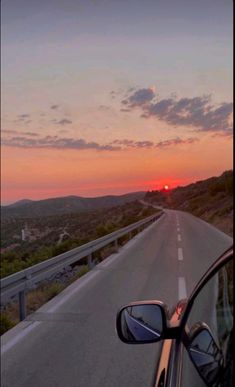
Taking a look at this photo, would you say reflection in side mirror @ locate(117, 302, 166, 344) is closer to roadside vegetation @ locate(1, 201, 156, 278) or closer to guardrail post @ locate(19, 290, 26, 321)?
guardrail post @ locate(19, 290, 26, 321)

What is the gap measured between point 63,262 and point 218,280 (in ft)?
27.0

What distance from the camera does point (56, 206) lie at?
81.4 metres

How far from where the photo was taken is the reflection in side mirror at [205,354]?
206cm

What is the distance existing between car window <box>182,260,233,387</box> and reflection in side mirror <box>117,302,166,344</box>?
168 millimetres

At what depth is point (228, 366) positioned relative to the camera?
6.20 ft

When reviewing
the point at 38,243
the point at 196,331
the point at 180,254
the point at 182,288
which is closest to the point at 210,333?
the point at 196,331

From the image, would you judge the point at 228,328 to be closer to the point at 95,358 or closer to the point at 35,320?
the point at 95,358

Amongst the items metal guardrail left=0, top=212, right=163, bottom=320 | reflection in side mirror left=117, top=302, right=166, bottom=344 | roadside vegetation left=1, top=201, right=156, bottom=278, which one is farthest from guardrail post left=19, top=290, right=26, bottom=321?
roadside vegetation left=1, top=201, right=156, bottom=278

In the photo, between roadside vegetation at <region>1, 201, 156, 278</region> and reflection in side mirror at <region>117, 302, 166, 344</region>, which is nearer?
reflection in side mirror at <region>117, 302, 166, 344</region>

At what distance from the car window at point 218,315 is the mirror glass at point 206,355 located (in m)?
0.03

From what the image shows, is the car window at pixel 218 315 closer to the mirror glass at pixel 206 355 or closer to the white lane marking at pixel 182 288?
the mirror glass at pixel 206 355

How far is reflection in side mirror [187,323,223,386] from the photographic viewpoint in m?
2.06

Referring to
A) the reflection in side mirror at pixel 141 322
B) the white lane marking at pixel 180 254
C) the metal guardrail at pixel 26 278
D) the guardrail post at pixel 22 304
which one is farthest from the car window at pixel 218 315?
the white lane marking at pixel 180 254

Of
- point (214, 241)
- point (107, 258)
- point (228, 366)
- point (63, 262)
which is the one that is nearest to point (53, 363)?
point (228, 366)
